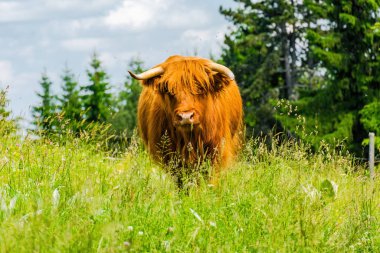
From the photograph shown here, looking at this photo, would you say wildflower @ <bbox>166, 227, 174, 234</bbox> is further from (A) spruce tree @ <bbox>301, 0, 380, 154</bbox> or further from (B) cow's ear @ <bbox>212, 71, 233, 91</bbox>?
(A) spruce tree @ <bbox>301, 0, 380, 154</bbox>

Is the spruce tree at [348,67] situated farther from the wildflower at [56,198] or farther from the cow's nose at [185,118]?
the wildflower at [56,198]

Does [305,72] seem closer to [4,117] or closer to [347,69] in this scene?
[347,69]

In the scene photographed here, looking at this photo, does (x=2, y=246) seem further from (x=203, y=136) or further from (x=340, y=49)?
(x=340, y=49)

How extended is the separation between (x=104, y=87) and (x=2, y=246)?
162ft

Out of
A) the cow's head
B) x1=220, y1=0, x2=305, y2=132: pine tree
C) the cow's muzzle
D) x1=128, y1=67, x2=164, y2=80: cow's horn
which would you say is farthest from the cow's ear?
x1=220, y1=0, x2=305, y2=132: pine tree

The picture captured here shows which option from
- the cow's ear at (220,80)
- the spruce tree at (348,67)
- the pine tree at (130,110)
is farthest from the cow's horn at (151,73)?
the pine tree at (130,110)

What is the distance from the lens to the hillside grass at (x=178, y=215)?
10.8ft

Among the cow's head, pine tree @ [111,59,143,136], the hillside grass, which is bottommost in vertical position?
pine tree @ [111,59,143,136]

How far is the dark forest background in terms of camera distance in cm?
2562

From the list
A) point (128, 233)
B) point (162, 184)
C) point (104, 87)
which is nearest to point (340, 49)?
point (162, 184)

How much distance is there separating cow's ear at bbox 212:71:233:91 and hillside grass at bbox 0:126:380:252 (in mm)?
1898

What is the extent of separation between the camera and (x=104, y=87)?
52.0m

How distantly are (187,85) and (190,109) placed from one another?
376 mm

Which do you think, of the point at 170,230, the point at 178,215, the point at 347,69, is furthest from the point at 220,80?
the point at 347,69
